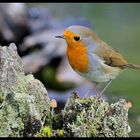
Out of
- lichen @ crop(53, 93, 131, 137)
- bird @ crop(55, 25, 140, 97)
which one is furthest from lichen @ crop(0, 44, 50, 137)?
bird @ crop(55, 25, 140, 97)

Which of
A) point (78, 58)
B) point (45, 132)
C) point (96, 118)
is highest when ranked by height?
point (78, 58)

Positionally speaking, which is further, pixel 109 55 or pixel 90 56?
pixel 109 55

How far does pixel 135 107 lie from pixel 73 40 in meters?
3.84

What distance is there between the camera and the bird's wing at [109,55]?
16.4 ft

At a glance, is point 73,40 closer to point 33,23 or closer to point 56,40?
point 56,40

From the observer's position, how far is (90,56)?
16.5 ft

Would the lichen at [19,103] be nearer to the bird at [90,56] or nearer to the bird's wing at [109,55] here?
the bird at [90,56]

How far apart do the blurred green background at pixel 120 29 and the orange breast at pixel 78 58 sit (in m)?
2.43

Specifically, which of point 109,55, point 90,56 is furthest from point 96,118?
point 109,55

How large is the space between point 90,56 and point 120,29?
8083 millimetres

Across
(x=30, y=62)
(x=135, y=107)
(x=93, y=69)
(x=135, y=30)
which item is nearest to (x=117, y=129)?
(x=93, y=69)

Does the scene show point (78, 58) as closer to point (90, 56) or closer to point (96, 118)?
point (90, 56)

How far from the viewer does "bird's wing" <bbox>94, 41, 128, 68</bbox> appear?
500 centimetres

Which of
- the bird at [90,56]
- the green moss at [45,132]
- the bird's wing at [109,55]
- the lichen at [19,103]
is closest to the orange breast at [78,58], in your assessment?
the bird at [90,56]
